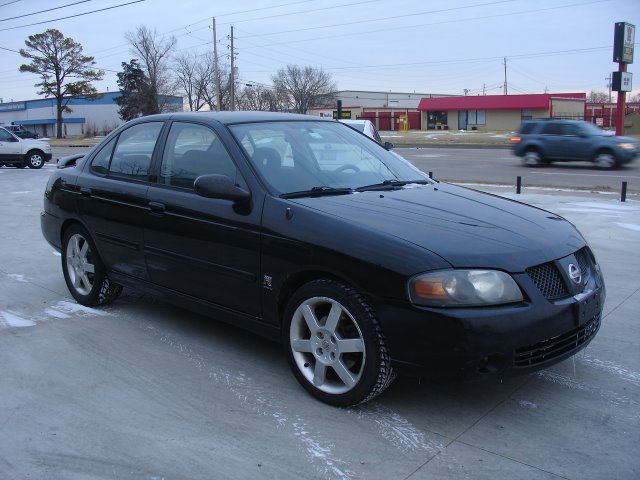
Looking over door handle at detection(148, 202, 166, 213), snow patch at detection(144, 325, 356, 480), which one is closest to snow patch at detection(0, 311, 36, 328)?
snow patch at detection(144, 325, 356, 480)

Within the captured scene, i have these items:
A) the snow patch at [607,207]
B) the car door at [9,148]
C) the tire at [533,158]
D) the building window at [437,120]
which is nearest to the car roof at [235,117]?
the snow patch at [607,207]

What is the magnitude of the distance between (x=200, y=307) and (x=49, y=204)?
8.15ft

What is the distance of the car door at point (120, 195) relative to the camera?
4.72 m

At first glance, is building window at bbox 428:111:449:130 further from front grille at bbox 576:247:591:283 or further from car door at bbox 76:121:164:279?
front grille at bbox 576:247:591:283

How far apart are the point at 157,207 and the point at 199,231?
526mm

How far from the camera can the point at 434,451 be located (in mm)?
3068

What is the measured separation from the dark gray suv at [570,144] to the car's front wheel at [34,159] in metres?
17.4

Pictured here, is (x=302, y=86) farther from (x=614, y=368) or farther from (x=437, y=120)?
(x=614, y=368)

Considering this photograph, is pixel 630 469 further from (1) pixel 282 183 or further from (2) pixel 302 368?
(1) pixel 282 183

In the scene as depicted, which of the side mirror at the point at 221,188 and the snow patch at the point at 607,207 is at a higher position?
the side mirror at the point at 221,188

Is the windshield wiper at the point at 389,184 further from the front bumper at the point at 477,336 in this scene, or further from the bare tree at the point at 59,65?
the bare tree at the point at 59,65

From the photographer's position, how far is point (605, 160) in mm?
20109

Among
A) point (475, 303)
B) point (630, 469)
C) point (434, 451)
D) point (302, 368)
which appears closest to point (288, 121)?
point (302, 368)

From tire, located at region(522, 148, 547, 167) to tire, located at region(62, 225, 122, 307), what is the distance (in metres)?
18.9
